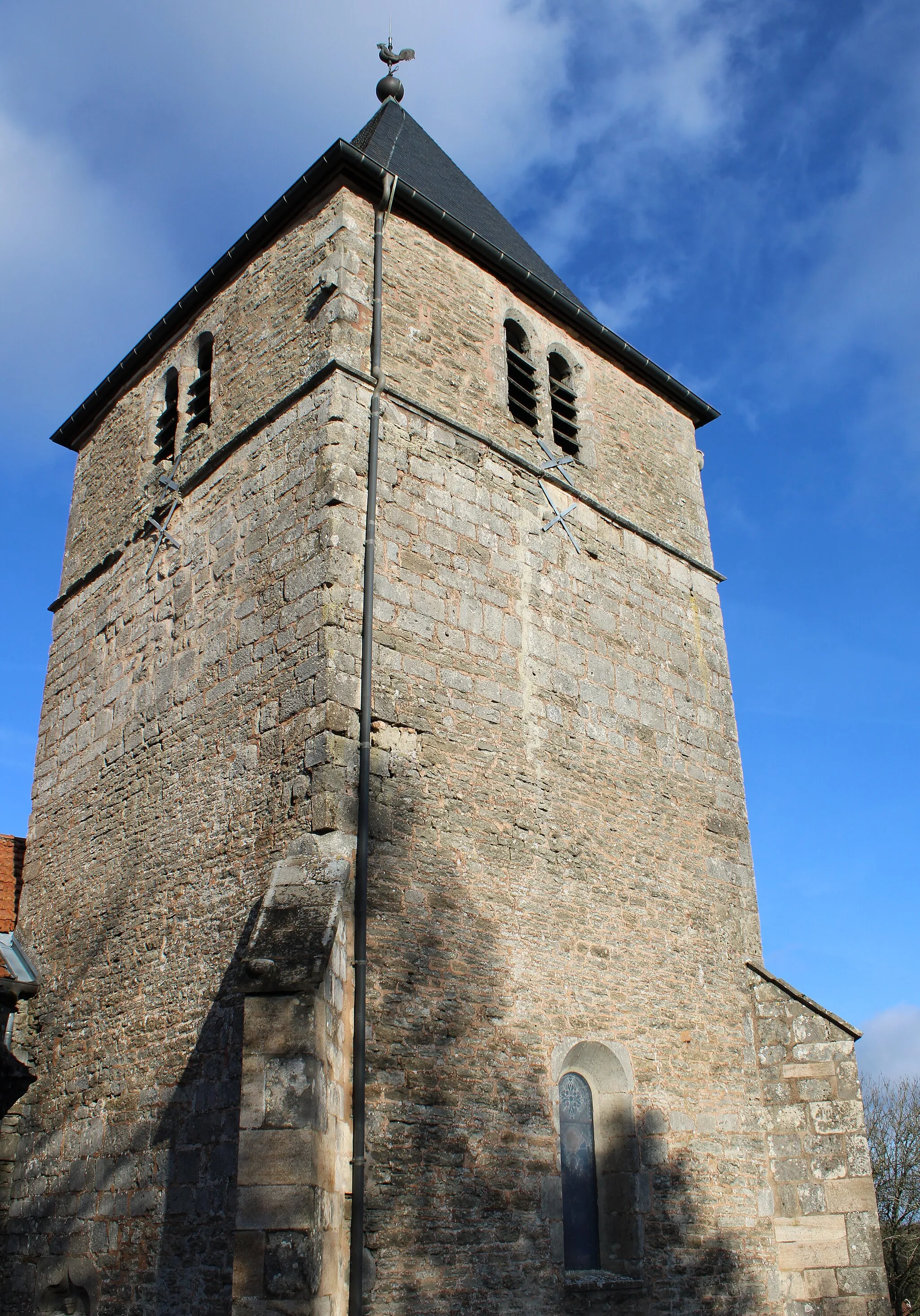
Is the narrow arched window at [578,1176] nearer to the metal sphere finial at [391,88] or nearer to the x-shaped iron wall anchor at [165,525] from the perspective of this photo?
the x-shaped iron wall anchor at [165,525]

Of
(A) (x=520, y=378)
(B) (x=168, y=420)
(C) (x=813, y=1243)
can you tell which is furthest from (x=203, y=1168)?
(A) (x=520, y=378)

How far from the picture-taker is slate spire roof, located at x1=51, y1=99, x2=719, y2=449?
9352mm

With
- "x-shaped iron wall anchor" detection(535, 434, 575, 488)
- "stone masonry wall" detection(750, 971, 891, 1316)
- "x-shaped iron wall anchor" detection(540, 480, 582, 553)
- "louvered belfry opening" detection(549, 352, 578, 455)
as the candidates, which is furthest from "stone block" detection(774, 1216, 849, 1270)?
"louvered belfry opening" detection(549, 352, 578, 455)

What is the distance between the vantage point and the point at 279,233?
9.74m

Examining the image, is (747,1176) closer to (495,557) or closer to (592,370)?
(495,557)

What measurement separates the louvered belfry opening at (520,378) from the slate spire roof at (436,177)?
694mm

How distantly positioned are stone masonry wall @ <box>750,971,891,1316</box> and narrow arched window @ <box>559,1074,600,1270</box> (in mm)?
1805

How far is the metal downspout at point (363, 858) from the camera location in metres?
5.98

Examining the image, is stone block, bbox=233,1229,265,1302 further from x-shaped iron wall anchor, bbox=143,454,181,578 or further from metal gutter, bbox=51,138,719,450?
metal gutter, bbox=51,138,719,450

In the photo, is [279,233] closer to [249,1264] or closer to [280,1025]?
[280,1025]

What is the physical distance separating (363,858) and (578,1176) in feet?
9.62

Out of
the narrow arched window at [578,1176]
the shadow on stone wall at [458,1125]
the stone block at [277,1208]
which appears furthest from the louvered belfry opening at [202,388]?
the stone block at [277,1208]

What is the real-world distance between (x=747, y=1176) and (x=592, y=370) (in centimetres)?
742

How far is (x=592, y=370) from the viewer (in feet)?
36.8
